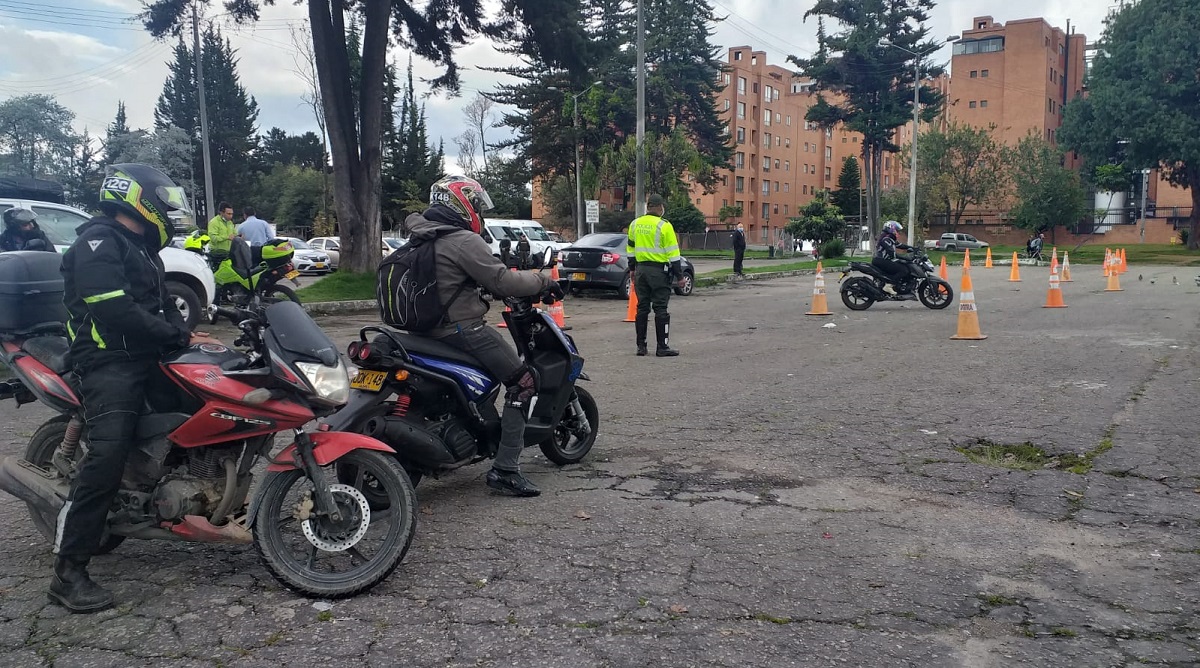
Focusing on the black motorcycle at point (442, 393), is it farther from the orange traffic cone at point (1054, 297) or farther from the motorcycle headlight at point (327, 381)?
the orange traffic cone at point (1054, 297)

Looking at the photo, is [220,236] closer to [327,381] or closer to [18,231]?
[18,231]

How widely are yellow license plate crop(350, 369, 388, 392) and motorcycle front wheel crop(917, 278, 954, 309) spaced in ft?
44.0

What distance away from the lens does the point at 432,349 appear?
4711mm

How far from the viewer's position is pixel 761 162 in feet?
292

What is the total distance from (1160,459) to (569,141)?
5085 centimetres

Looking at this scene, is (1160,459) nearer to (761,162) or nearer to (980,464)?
(980,464)

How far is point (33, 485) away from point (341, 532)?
1.46 m

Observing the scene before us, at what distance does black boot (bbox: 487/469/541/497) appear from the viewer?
199 inches

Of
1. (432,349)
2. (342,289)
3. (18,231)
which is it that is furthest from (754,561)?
(342,289)

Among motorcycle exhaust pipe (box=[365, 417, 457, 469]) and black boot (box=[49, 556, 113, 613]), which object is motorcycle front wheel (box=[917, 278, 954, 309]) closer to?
motorcycle exhaust pipe (box=[365, 417, 457, 469])

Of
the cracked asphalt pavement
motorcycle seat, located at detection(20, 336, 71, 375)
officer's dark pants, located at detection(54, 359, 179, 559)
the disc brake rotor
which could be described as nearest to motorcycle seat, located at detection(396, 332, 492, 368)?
the cracked asphalt pavement

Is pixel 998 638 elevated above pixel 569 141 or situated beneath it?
situated beneath

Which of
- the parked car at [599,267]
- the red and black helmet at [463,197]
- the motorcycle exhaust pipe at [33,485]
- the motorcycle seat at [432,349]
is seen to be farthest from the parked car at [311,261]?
the motorcycle exhaust pipe at [33,485]

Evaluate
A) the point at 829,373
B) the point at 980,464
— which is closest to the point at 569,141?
the point at 829,373
